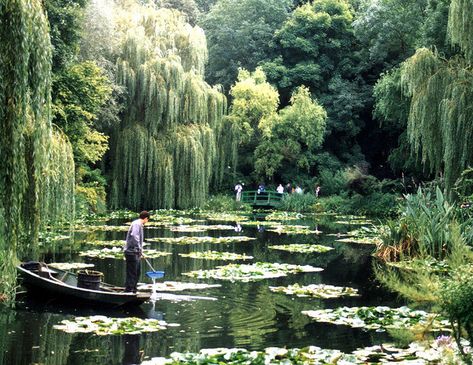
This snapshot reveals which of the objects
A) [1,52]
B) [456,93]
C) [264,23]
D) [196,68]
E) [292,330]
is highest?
[264,23]

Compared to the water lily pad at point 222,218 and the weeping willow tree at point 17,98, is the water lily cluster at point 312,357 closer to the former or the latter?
the weeping willow tree at point 17,98

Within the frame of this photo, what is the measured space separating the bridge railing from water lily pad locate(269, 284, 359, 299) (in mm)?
25662

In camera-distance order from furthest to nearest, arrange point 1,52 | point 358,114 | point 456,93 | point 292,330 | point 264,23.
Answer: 1. point 264,23
2. point 358,114
3. point 456,93
4. point 292,330
5. point 1,52

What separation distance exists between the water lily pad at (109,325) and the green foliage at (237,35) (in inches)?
1393

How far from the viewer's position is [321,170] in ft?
139

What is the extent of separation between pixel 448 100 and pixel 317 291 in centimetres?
899

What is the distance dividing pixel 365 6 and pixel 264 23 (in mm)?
6772

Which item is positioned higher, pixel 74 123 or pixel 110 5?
pixel 110 5

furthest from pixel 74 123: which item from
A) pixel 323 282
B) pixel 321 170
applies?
pixel 321 170

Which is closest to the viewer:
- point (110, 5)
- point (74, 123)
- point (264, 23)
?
point (74, 123)

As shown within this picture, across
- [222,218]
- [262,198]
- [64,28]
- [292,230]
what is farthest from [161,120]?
[262,198]

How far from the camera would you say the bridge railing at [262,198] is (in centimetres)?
3994

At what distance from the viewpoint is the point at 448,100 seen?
20016 millimetres

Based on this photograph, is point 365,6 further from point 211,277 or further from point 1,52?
point 1,52
